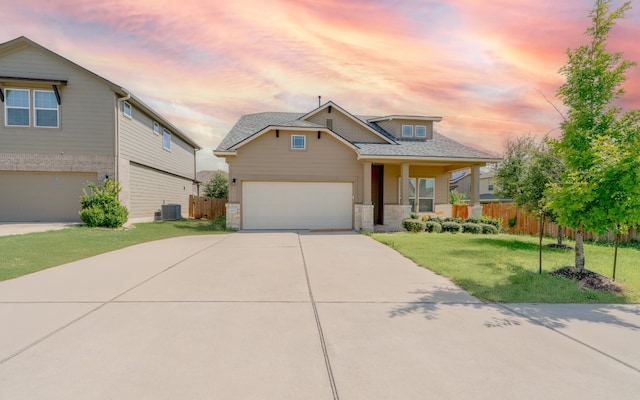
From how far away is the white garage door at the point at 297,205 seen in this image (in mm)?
16203

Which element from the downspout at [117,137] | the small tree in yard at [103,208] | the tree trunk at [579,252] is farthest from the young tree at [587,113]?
the downspout at [117,137]

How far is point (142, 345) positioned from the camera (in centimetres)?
355

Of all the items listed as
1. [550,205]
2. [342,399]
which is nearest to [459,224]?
[550,205]

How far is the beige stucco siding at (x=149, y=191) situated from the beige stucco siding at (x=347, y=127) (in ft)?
32.7

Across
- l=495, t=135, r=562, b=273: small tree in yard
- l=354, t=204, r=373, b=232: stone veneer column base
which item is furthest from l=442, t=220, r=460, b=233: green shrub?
l=354, t=204, r=373, b=232: stone veneer column base

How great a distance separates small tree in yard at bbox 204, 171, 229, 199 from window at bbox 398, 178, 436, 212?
54.6 feet

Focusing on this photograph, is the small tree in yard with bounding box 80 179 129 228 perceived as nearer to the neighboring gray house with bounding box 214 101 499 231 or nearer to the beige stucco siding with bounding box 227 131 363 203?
the neighboring gray house with bounding box 214 101 499 231

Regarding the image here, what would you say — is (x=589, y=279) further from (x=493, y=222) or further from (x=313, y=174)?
(x=313, y=174)

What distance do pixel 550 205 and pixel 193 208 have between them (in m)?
23.5

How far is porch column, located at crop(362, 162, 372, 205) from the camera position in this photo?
53.4 feet

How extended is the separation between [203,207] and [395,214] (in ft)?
49.7

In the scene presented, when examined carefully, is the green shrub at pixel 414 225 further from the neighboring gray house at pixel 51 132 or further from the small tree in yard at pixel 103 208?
the neighboring gray house at pixel 51 132

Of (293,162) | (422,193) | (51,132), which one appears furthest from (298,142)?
(51,132)

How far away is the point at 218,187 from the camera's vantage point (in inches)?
1133
